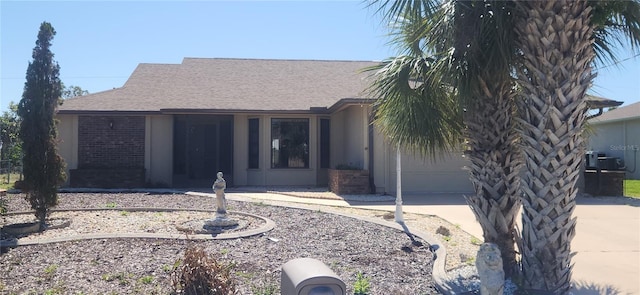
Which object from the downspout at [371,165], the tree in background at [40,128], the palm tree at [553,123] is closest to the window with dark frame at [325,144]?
the downspout at [371,165]

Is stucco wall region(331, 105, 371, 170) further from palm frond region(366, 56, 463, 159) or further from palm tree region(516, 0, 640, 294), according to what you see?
palm tree region(516, 0, 640, 294)

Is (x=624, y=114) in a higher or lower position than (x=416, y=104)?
higher

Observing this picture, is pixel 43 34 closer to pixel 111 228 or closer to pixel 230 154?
pixel 111 228

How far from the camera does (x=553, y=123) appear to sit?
466cm

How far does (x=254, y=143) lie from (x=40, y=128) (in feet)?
30.1

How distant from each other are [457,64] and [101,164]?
1471 centimetres

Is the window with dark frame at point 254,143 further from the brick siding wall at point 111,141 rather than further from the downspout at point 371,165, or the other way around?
the downspout at point 371,165

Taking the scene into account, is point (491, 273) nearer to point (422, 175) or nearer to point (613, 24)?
point (613, 24)

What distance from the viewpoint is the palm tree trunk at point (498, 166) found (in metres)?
5.47

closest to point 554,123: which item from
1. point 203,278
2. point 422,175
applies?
point 203,278

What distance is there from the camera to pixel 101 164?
16656 millimetres

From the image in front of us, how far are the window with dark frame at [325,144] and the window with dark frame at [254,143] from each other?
231 centimetres

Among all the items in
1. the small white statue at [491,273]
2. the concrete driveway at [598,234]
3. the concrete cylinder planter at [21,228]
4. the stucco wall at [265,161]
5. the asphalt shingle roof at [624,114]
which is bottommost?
the concrete driveway at [598,234]

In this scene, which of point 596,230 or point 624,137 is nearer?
point 596,230
